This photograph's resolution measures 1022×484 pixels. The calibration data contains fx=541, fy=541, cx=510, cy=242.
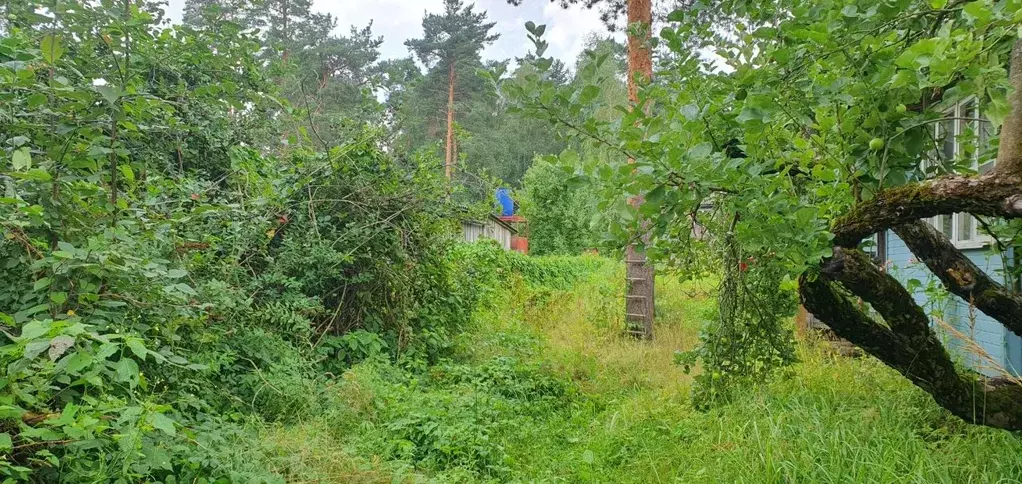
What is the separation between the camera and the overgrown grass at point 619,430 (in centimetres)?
281

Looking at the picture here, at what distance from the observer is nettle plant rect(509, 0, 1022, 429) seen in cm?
159

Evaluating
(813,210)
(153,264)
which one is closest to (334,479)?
(153,264)

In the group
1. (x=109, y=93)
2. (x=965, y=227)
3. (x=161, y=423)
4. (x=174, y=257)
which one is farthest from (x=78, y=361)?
(x=965, y=227)

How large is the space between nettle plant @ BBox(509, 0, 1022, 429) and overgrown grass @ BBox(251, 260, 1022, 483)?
0.72 m

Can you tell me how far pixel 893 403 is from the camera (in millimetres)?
3469

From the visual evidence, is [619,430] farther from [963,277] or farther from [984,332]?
[984,332]

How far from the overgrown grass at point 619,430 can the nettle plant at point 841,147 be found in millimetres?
716

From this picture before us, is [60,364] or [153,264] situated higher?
[153,264]

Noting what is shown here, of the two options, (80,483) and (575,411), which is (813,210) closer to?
(80,483)

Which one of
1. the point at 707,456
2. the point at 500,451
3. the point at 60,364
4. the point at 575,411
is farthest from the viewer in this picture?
the point at 575,411

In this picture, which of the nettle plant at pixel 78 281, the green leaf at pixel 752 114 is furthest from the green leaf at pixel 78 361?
the green leaf at pixel 752 114

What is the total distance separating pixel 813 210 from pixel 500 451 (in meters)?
2.78

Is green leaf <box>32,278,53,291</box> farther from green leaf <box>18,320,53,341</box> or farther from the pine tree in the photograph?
the pine tree

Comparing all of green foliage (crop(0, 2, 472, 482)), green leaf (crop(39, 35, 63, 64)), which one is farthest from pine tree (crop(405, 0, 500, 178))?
green leaf (crop(39, 35, 63, 64))
